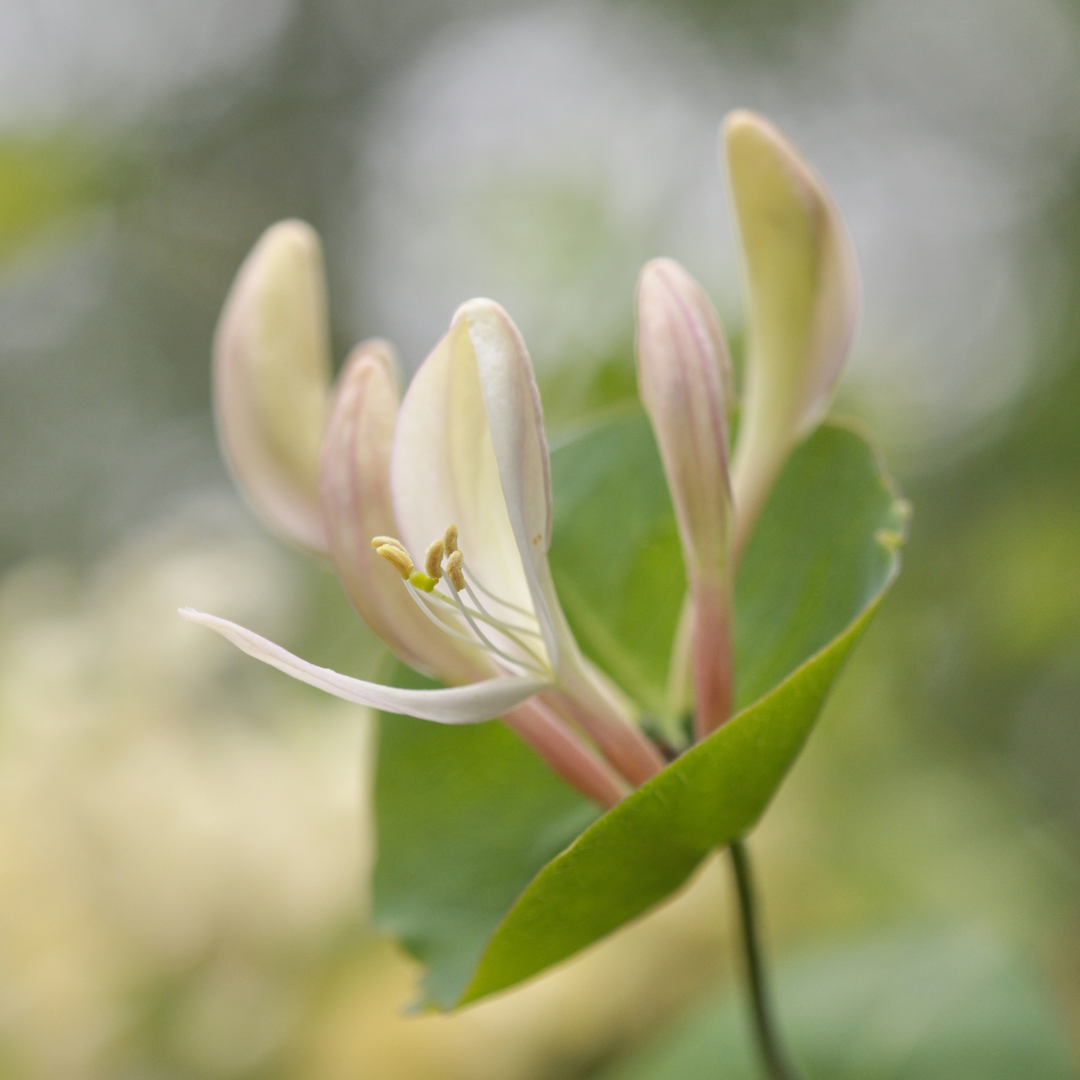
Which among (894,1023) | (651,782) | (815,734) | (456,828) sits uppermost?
(651,782)

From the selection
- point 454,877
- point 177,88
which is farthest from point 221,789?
point 177,88

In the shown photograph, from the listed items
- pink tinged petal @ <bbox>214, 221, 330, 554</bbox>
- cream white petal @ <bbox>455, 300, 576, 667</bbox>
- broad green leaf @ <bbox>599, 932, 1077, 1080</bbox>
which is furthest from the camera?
broad green leaf @ <bbox>599, 932, 1077, 1080</bbox>

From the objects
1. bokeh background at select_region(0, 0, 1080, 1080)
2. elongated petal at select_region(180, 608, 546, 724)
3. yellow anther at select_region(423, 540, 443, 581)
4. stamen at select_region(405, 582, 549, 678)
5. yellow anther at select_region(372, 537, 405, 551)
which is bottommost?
bokeh background at select_region(0, 0, 1080, 1080)

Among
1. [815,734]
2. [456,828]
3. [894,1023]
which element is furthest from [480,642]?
[815,734]

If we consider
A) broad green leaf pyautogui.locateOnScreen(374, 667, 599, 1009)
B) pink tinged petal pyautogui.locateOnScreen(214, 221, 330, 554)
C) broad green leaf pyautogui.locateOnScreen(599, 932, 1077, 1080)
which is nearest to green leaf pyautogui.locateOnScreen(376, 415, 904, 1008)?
broad green leaf pyautogui.locateOnScreen(374, 667, 599, 1009)

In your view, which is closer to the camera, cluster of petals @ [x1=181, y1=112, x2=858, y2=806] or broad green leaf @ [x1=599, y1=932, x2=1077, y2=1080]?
cluster of petals @ [x1=181, y1=112, x2=858, y2=806]

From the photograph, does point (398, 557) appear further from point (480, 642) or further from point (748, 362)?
point (748, 362)

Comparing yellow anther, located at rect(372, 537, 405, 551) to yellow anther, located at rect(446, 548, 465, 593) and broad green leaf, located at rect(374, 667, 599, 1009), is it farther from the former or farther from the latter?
broad green leaf, located at rect(374, 667, 599, 1009)

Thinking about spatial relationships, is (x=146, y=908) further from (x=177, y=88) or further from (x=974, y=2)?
(x=177, y=88)
